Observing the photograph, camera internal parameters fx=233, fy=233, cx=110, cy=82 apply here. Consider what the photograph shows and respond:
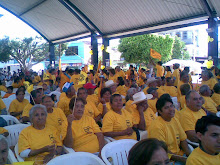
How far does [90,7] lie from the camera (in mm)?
15812

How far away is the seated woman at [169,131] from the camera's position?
2949 millimetres

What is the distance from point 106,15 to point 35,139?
13.8 m

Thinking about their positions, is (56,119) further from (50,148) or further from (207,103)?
(207,103)

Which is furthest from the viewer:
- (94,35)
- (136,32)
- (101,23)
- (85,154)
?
(94,35)

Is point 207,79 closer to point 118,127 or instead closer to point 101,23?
point 118,127

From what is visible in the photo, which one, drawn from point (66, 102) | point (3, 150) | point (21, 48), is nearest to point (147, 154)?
point (3, 150)

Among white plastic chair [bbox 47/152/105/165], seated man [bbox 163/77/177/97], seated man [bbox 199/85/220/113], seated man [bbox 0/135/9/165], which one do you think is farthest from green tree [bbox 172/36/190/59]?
seated man [bbox 0/135/9/165]

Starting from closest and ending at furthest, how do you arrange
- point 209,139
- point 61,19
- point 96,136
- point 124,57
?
point 209,139 → point 96,136 → point 61,19 → point 124,57

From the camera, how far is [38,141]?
3.02 m

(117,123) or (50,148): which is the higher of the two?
(117,123)

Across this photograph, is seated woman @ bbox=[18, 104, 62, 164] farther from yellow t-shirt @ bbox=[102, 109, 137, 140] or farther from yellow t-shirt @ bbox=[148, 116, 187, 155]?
yellow t-shirt @ bbox=[148, 116, 187, 155]

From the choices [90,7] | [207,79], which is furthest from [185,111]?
[90,7]

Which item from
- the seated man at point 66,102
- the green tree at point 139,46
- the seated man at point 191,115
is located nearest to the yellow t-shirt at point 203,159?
A: the seated man at point 191,115

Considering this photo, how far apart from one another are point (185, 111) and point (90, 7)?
1363 centimetres
